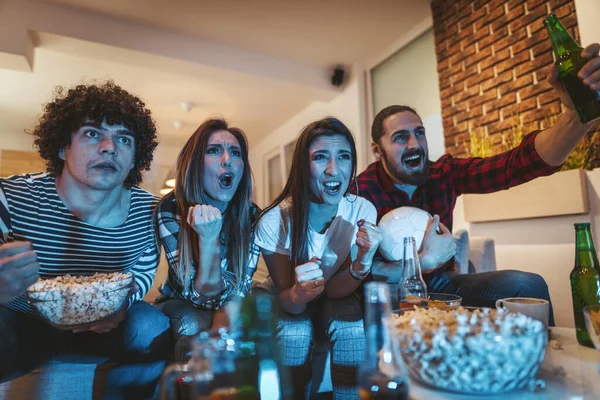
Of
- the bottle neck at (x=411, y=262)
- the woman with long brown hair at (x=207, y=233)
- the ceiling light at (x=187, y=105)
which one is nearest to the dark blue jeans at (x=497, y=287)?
the bottle neck at (x=411, y=262)

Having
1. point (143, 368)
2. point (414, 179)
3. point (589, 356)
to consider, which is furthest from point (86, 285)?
point (414, 179)

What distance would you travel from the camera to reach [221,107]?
529 centimetres

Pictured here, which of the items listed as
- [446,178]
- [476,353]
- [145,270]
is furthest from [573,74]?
[145,270]

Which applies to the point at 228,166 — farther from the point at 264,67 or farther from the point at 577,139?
the point at 264,67

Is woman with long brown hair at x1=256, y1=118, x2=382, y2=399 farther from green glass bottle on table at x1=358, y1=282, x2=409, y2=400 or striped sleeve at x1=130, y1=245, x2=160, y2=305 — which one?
green glass bottle on table at x1=358, y1=282, x2=409, y2=400

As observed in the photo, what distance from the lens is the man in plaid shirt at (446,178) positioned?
1343mm

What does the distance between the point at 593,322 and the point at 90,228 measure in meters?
1.37

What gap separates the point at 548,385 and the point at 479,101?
2.54 meters

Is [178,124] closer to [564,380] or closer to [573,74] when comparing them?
[573,74]

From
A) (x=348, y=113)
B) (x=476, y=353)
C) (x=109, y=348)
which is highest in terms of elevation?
(x=348, y=113)

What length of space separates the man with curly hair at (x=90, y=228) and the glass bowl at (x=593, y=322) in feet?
3.64

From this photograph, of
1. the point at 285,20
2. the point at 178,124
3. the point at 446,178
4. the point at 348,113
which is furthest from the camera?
the point at 178,124

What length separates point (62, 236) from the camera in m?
1.23

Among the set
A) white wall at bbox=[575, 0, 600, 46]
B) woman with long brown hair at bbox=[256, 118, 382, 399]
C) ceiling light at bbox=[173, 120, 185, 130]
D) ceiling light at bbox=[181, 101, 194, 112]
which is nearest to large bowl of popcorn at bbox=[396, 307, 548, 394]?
woman with long brown hair at bbox=[256, 118, 382, 399]
